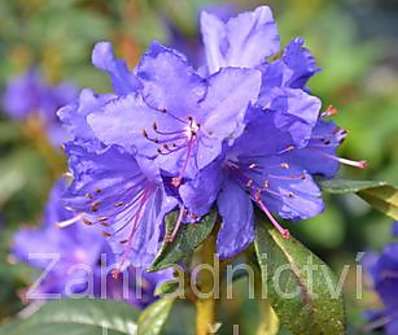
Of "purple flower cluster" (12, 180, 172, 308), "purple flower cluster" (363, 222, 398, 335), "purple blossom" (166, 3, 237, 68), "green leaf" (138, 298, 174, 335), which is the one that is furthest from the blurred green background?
"green leaf" (138, 298, 174, 335)

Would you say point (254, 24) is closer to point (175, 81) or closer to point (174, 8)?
point (175, 81)

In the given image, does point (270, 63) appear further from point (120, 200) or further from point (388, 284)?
point (388, 284)

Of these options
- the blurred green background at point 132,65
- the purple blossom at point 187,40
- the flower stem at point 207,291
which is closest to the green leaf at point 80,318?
the flower stem at point 207,291

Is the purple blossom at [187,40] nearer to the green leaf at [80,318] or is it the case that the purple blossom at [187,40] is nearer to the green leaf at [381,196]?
the green leaf at [80,318]

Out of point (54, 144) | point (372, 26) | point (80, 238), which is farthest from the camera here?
point (372, 26)

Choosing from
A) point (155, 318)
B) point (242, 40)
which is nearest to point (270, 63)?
point (242, 40)

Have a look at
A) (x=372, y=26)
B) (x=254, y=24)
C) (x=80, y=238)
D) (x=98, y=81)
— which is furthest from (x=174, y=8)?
(x=372, y=26)
